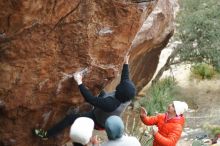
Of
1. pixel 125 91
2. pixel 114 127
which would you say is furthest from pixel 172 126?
pixel 114 127

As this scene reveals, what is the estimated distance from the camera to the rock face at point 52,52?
620 cm

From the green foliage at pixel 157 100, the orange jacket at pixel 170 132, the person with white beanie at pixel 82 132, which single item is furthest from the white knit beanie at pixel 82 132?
the green foliage at pixel 157 100

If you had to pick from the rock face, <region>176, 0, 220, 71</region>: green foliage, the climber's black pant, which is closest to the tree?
<region>176, 0, 220, 71</region>: green foliage

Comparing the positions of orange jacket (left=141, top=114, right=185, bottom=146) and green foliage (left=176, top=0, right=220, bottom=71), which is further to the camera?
green foliage (left=176, top=0, right=220, bottom=71)

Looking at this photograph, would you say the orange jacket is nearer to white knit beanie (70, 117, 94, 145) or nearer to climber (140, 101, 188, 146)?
climber (140, 101, 188, 146)

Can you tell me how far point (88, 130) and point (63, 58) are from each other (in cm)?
173

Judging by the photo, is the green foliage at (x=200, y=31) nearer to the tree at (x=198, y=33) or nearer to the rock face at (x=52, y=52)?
the tree at (x=198, y=33)

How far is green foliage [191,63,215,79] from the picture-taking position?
16.8 meters

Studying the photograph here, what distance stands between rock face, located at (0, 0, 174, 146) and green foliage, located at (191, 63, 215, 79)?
10.2 metres

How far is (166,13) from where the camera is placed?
10758mm

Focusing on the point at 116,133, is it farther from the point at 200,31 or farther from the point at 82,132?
the point at 200,31

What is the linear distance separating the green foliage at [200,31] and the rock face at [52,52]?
28.1 feet

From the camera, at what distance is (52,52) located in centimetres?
652

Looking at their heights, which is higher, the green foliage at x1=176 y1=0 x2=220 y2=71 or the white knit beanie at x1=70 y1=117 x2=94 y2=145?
the green foliage at x1=176 y1=0 x2=220 y2=71
